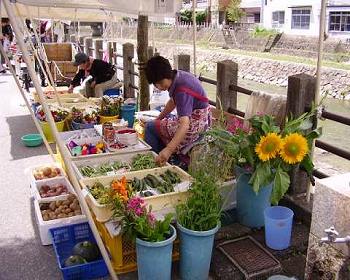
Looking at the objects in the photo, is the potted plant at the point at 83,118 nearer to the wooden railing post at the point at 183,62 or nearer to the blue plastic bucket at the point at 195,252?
the wooden railing post at the point at 183,62

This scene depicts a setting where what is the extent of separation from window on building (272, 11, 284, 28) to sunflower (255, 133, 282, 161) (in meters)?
34.9

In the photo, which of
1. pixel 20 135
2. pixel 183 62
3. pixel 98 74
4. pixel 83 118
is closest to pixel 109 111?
pixel 83 118

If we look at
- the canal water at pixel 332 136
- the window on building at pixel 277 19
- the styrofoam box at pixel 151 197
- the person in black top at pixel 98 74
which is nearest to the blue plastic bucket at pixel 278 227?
the styrofoam box at pixel 151 197

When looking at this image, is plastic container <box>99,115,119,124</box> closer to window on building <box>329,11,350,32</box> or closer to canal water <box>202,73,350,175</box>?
canal water <box>202,73,350,175</box>

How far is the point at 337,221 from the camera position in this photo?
2328 millimetres

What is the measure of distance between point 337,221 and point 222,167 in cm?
111

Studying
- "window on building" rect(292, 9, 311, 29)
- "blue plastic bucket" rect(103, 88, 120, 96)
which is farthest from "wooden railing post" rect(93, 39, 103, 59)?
"window on building" rect(292, 9, 311, 29)

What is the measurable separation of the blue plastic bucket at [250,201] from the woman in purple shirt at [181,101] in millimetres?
773

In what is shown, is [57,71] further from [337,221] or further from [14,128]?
[337,221]

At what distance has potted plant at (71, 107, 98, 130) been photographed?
6234 mm

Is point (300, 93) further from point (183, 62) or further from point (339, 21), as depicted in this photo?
point (339, 21)

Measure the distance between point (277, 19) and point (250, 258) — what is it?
36.2 m

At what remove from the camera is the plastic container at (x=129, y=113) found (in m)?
6.64

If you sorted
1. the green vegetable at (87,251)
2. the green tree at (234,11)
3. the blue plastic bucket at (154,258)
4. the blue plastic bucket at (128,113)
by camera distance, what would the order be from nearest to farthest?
the blue plastic bucket at (154,258) → the green vegetable at (87,251) → the blue plastic bucket at (128,113) → the green tree at (234,11)
